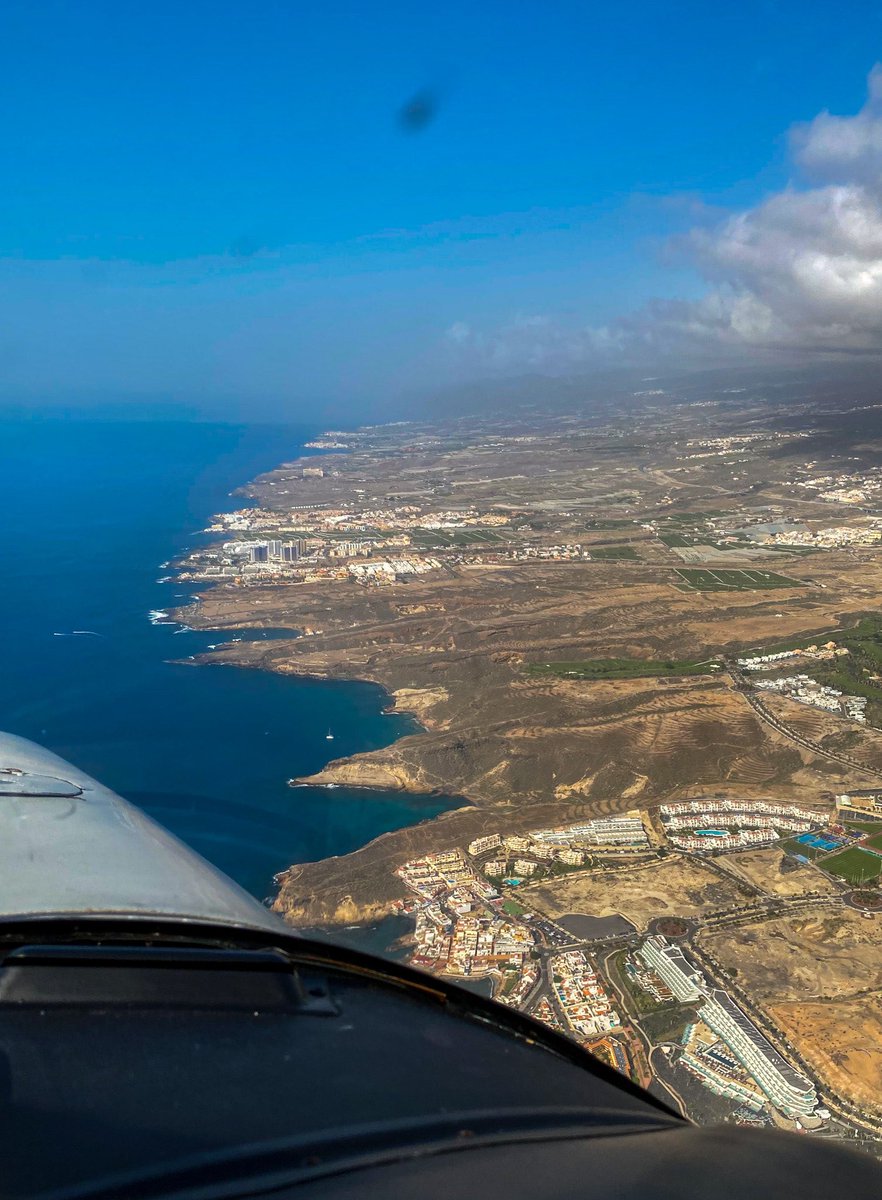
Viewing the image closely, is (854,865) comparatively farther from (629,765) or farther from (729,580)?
(729,580)

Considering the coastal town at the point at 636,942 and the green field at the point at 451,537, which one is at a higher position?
the green field at the point at 451,537

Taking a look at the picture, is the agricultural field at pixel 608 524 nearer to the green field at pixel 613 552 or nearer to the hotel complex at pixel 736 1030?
the green field at pixel 613 552

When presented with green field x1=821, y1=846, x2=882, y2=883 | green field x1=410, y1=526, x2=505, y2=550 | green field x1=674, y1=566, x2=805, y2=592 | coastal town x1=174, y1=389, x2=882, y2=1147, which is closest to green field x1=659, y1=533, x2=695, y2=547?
coastal town x1=174, y1=389, x2=882, y2=1147

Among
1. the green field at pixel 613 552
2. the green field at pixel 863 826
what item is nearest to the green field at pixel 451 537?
the green field at pixel 613 552

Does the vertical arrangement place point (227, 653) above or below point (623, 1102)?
below

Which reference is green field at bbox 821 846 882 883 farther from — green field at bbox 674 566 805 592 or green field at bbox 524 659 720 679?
green field at bbox 674 566 805 592

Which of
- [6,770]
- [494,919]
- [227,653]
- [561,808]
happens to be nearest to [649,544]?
[227,653]

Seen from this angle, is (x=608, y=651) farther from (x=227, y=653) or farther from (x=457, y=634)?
(x=227, y=653)
